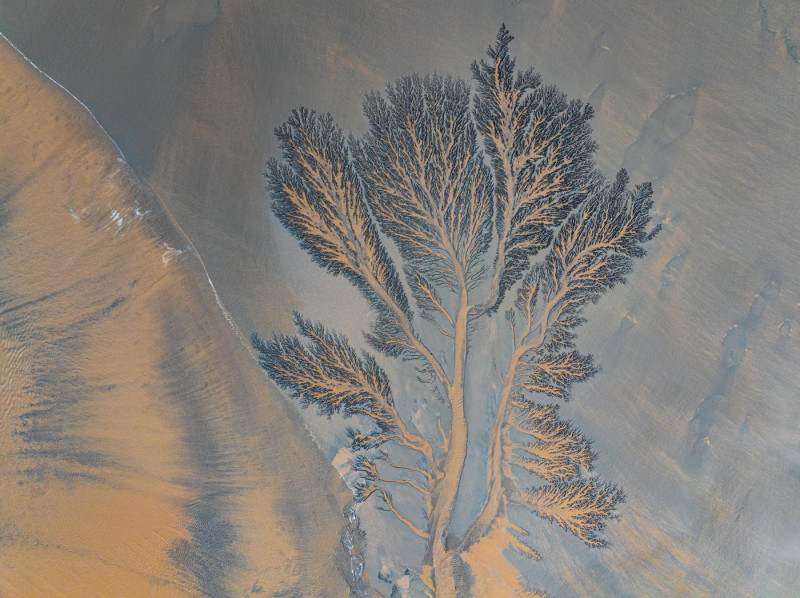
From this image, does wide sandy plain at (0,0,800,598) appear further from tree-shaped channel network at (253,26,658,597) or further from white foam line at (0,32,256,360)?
tree-shaped channel network at (253,26,658,597)

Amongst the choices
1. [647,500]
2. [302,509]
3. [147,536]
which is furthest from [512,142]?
[147,536]

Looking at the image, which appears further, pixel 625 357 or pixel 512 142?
pixel 625 357

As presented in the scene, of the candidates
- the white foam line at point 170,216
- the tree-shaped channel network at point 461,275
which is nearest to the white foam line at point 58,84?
the white foam line at point 170,216

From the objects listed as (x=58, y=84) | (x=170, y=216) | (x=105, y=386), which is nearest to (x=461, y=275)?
(x=170, y=216)

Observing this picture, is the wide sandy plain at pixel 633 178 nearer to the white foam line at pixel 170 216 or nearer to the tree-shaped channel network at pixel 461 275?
the white foam line at pixel 170 216

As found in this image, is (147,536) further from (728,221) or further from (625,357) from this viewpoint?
(728,221)

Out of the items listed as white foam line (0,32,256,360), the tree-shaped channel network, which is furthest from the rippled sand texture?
the tree-shaped channel network
